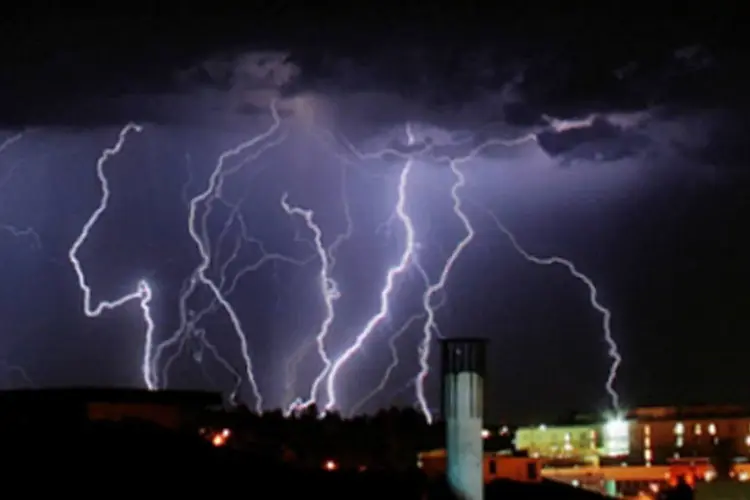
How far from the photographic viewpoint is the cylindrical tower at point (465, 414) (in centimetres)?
1783

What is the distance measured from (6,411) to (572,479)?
18807 millimetres

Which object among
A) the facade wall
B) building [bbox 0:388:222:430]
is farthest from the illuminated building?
the facade wall

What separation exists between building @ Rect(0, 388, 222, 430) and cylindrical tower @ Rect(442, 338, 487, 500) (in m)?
4.24

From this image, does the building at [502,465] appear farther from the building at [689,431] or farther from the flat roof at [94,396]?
the building at [689,431]

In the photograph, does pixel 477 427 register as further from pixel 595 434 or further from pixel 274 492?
pixel 595 434

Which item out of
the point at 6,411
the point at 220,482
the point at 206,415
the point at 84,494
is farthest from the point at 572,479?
the point at 84,494

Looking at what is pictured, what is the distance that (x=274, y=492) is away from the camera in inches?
567

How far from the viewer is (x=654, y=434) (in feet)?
169

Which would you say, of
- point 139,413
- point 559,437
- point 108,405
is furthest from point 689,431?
point 108,405

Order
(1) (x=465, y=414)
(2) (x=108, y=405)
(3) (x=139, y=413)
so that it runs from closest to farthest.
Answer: (1) (x=465, y=414)
(2) (x=108, y=405)
(3) (x=139, y=413)

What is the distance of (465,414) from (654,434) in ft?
116

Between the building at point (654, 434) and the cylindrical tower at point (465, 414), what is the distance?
30847mm

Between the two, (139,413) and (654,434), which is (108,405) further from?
(654,434)

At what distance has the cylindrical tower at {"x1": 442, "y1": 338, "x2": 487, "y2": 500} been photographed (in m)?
17.8
